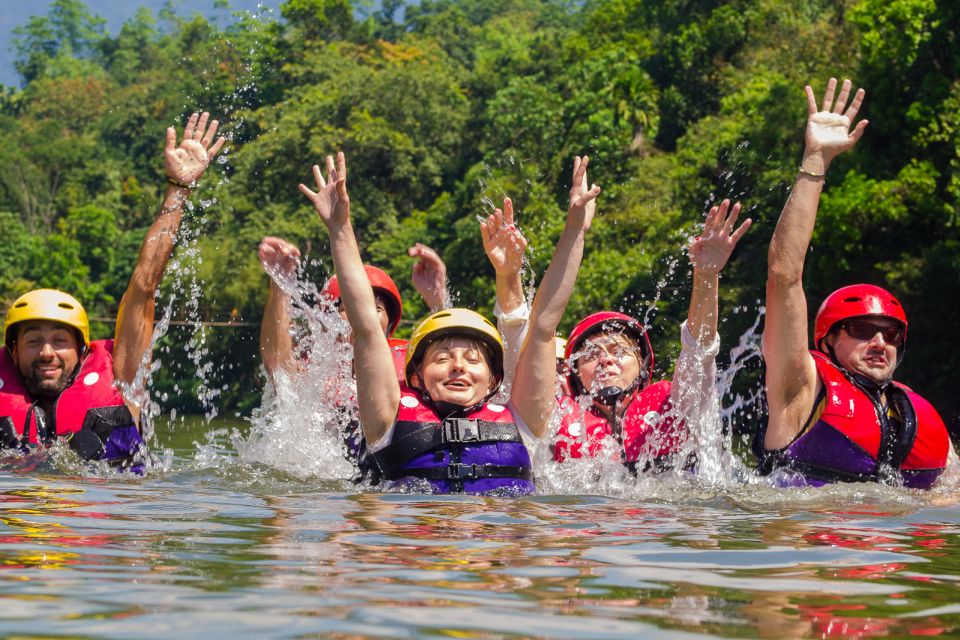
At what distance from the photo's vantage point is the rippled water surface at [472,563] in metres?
4.54

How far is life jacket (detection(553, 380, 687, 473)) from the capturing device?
8672 mm

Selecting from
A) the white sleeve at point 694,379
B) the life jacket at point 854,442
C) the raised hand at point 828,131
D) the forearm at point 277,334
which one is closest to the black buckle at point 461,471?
the white sleeve at point 694,379

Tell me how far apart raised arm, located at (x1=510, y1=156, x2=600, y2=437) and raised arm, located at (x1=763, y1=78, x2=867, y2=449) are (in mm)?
895

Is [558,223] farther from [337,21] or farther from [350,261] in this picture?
[337,21]

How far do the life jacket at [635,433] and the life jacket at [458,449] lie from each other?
1.08m

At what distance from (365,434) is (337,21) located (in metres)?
58.9

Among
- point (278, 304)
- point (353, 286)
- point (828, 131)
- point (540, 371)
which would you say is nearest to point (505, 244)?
point (540, 371)

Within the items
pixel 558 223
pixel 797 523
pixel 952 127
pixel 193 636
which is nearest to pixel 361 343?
pixel 797 523

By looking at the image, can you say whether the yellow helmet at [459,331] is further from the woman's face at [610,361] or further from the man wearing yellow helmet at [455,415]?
the woman's face at [610,361]

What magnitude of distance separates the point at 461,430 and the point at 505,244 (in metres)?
1.04

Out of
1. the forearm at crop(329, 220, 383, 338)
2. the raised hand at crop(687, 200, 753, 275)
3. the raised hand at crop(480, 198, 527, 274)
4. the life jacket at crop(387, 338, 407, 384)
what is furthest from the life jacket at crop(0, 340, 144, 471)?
the raised hand at crop(687, 200, 753, 275)

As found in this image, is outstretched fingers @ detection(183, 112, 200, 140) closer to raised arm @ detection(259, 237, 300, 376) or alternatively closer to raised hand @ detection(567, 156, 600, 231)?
raised arm @ detection(259, 237, 300, 376)

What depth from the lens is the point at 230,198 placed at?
4462cm

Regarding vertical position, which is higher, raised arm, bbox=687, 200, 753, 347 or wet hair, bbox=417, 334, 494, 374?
raised arm, bbox=687, 200, 753, 347
